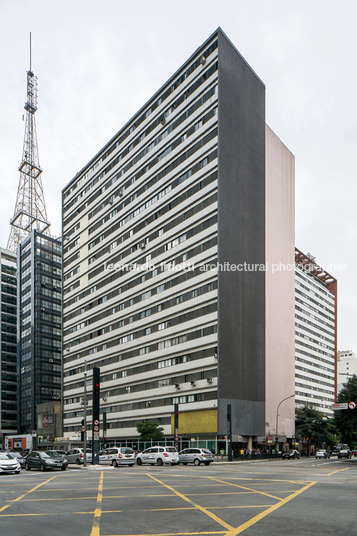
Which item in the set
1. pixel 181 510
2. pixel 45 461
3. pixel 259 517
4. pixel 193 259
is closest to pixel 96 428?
pixel 45 461

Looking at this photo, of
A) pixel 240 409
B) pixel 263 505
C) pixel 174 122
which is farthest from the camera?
pixel 174 122

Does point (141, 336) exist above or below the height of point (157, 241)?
below

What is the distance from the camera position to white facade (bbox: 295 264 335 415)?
475ft

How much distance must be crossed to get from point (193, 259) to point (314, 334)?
300ft

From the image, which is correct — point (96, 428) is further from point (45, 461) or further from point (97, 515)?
point (97, 515)

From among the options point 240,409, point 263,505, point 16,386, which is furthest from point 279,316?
point 16,386

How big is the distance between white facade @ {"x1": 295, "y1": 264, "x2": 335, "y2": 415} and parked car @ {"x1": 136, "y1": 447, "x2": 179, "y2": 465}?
97.9m

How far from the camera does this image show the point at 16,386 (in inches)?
5556

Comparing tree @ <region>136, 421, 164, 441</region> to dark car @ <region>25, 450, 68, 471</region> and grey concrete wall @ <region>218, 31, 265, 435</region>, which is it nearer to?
grey concrete wall @ <region>218, 31, 265, 435</region>

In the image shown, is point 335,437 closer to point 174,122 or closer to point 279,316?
point 279,316

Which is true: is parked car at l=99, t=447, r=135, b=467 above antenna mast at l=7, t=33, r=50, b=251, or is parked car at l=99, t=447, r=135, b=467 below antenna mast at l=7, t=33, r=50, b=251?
below

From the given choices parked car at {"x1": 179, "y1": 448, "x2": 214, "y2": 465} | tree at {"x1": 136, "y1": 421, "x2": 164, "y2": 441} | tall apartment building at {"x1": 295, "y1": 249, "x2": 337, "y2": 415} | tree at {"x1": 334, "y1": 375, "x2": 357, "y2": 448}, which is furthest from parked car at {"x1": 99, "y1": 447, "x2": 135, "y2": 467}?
tall apartment building at {"x1": 295, "y1": 249, "x2": 337, "y2": 415}

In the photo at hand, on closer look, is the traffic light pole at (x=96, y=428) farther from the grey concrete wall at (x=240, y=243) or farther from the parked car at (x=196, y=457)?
the grey concrete wall at (x=240, y=243)

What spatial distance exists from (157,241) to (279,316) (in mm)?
23537
